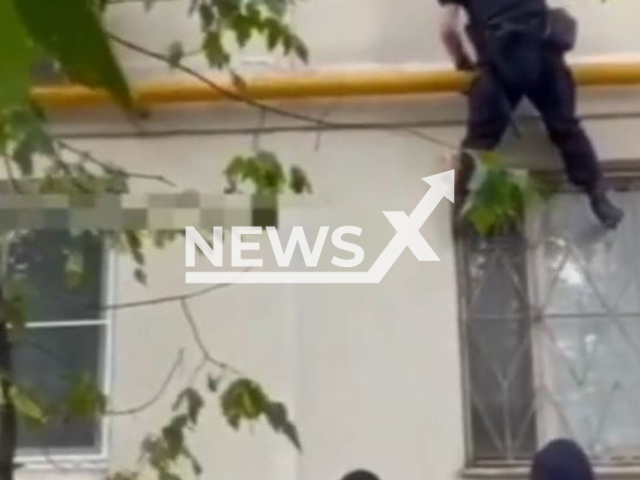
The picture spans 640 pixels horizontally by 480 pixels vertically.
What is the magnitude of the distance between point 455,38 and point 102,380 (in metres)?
1.15

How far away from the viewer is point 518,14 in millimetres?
2877

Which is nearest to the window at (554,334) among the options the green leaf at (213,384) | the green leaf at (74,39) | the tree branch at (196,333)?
the tree branch at (196,333)

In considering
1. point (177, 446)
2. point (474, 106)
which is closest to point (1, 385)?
point (177, 446)

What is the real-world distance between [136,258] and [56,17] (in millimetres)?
1939

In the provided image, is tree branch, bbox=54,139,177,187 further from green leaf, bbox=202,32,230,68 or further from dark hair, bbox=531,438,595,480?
dark hair, bbox=531,438,595,480

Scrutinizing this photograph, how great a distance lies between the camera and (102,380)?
9.55ft

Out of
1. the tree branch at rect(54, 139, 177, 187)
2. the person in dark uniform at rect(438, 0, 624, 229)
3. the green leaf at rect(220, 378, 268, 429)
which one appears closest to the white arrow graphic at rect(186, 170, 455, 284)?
the person in dark uniform at rect(438, 0, 624, 229)

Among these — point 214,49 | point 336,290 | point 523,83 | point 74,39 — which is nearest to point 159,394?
point 336,290

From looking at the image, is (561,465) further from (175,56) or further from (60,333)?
(60,333)

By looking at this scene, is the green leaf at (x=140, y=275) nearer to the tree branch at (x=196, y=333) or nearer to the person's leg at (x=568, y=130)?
the tree branch at (x=196, y=333)

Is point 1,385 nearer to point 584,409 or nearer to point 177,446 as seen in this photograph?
point 177,446

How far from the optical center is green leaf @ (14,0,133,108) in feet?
1.25

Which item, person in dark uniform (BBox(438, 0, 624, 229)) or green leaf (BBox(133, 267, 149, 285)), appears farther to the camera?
person in dark uniform (BBox(438, 0, 624, 229))

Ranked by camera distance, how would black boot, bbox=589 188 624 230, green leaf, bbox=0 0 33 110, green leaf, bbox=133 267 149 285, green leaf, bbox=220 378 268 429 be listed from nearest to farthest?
green leaf, bbox=0 0 33 110 < green leaf, bbox=220 378 268 429 < green leaf, bbox=133 267 149 285 < black boot, bbox=589 188 624 230
